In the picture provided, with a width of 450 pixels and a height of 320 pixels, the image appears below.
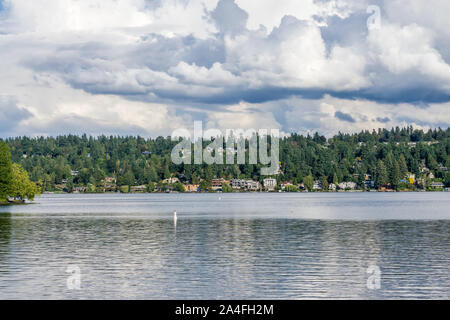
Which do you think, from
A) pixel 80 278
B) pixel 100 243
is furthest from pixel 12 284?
pixel 100 243

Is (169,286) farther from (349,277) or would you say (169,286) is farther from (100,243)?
(100,243)

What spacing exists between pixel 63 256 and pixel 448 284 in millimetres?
30530

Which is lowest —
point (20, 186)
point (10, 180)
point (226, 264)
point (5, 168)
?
point (226, 264)

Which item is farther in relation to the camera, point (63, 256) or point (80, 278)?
point (63, 256)

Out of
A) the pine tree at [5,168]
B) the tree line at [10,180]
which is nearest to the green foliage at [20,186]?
the tree line at [10,180]

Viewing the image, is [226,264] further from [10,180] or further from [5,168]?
[10,180]

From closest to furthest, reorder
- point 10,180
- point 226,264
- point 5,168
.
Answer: point 226,264 < point 5,168 < point 10,180

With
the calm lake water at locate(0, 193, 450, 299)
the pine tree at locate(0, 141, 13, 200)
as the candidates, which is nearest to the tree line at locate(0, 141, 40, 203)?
the pine tree at locate(0, 141, 13, 200)

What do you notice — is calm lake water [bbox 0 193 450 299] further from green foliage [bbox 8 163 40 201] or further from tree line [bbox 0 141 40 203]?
green foliage [bbox 8 163 40 201]

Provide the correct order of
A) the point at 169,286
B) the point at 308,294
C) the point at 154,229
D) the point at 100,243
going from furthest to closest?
the point at 154,229, the point at 100,243, the point at 169,286, the point at 308,294

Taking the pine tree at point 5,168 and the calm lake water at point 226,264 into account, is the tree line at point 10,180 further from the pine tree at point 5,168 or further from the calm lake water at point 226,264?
the calm lake water at point 226,264

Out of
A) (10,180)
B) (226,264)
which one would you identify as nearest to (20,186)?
(10,180)

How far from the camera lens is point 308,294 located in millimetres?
35938

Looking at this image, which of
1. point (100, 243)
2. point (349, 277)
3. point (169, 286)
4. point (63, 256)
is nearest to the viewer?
point (169, 286)
